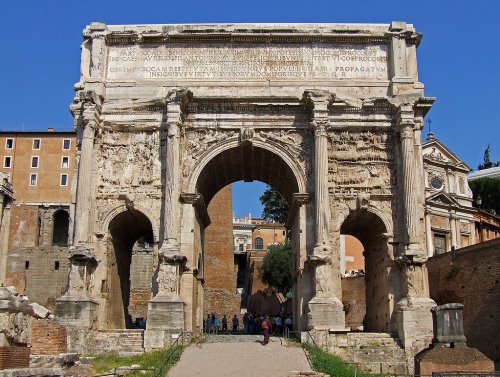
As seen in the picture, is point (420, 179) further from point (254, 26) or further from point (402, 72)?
point (254, 26)

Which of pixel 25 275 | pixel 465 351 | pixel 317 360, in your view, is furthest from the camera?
pixel 25 275

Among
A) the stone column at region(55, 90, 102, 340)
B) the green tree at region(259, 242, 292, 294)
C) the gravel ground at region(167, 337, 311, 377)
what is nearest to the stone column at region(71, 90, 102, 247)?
the stone column at region(55, 90, 102, 340)

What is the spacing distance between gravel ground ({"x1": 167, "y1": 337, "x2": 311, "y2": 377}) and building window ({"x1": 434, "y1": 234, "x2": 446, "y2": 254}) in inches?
774

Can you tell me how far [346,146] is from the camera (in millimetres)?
22609

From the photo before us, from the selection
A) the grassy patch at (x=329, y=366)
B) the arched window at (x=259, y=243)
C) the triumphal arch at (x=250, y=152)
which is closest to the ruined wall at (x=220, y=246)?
the arched window at (x=259, y=243)

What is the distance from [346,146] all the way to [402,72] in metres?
3.25

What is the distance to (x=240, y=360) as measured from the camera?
57.3 feet

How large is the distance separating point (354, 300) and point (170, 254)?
17.5 m

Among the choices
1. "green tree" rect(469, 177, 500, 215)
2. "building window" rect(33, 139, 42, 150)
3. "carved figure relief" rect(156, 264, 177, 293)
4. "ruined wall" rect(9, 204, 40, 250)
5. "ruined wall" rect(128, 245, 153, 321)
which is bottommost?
"carved figure relief" rect(156, 264, 177, 293)

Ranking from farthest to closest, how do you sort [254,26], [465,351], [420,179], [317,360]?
[254,26] → [420,179] → [317,360] → [465,351]

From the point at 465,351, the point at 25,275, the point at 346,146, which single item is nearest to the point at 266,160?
the point at 346,146

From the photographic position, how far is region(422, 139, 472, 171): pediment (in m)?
39.1

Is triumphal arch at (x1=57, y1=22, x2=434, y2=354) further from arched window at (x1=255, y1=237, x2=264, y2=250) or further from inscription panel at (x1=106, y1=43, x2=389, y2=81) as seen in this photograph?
arched window at (x1=255, y1=237, x2=264, y2=250)

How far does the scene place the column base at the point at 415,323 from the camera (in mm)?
19781
